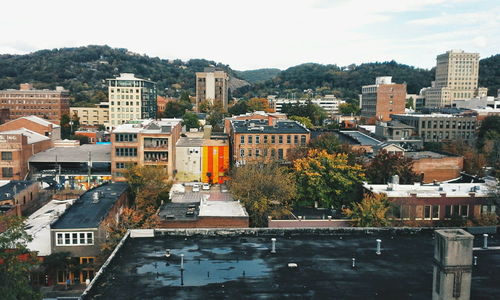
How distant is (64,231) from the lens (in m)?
41.8

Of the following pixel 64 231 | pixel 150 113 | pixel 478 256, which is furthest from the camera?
pixel 150 113

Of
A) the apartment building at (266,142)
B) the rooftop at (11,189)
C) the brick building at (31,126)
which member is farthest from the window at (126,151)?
the brick building at (31,126)

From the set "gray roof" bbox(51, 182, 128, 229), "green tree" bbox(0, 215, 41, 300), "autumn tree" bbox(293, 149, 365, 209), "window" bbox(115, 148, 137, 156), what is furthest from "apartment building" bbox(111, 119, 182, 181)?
"green tree" bbox(0, 215, 41, 300)

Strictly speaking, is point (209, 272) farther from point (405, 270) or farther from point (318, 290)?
point (405, 270)

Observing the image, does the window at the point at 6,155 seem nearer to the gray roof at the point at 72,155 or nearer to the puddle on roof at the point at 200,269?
the gray roof at the point at 72,155

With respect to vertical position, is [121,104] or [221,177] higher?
[121,104]

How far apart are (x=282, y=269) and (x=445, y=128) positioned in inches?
3789

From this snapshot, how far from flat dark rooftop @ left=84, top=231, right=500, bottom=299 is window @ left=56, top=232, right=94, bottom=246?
11247 mm

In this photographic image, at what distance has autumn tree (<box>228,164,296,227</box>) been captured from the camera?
53406mm

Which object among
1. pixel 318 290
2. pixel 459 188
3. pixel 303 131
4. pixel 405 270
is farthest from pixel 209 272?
pixel 303 131

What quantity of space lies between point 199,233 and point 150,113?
127 metres

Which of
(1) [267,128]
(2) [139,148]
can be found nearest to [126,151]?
(2) [139,148]

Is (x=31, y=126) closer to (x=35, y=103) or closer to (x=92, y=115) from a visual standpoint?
(x=92, y=115)

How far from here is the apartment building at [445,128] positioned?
113m
